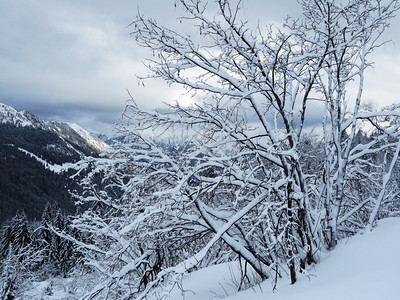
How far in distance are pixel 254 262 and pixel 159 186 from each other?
5.69 feet

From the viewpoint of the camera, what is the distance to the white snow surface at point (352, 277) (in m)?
2.45

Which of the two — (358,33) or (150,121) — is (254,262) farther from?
(358,33)

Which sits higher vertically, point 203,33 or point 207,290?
point 203,33

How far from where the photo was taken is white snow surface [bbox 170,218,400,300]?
2445 mm

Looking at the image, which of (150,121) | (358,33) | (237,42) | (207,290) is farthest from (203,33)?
(207,290)

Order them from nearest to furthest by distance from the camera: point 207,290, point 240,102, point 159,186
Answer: point 240,102 → point 159,186 → point 207,290

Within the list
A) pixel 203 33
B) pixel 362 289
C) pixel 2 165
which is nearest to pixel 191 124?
pixel 203 33

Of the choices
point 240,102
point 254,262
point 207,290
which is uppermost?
point 240,102

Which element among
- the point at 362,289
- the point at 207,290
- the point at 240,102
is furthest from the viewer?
the point at 207,290

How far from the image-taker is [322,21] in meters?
4.64

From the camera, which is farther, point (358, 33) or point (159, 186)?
point (159, 186)

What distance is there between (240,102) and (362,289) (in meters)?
2.48

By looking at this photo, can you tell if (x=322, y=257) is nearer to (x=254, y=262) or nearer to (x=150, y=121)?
(x=254, y=262)

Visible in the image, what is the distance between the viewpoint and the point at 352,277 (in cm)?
283
